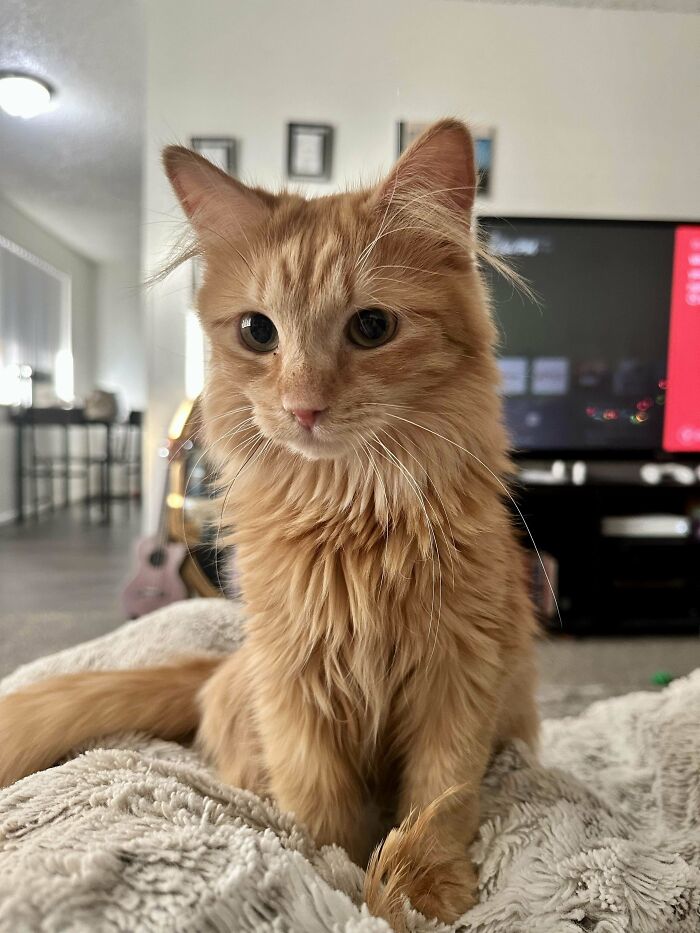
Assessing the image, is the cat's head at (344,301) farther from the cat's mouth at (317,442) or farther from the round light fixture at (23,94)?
the round light fixture at (23,94)

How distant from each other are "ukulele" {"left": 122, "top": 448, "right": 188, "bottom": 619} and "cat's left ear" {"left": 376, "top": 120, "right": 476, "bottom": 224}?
1.34 metres

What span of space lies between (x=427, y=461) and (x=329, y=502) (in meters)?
0.12

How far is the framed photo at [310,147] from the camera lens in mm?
1838

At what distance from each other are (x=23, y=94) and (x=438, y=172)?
3.65ft

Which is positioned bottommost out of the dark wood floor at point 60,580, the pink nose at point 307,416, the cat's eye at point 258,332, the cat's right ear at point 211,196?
the dark wood floor at point 60,580

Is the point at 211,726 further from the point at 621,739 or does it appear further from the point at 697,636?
the point at 697,636

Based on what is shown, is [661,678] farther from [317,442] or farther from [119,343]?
[119,343]

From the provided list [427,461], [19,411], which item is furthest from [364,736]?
[19,411]

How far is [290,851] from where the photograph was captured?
0.53 metres

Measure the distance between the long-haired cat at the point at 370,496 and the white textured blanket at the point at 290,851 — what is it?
6cm

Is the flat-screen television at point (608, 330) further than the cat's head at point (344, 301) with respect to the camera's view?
Yes

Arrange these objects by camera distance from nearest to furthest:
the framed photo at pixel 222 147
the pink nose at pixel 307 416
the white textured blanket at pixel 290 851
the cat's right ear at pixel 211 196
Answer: the white textured blanket at pixel 290 851, the pink nose at pixel 307 416, the cat's right ear at pixel 211 196, the framed photo at pixel 222 147

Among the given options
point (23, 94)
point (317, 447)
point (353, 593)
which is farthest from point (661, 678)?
point (23, 94)

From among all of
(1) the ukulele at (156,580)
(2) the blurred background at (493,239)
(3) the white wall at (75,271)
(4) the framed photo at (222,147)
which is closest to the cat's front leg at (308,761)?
(2) the blurred background at (493,239)
